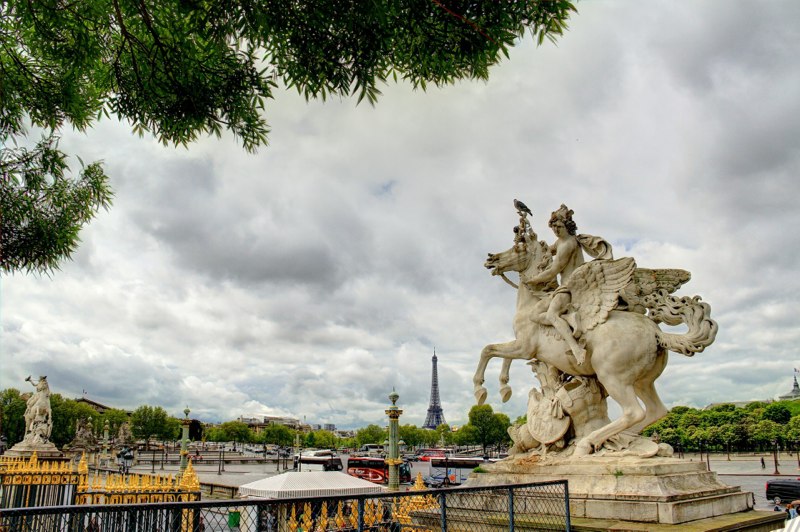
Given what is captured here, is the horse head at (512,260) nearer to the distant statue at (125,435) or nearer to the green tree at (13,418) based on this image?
the green tree at (13,418)

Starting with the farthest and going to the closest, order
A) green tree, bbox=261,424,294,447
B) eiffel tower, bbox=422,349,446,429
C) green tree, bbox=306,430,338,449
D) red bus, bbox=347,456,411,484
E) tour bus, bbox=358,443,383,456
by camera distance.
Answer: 1. eiffel tower, bbox=422,349,446,429
2. green tree, bbox=306,430,338,449
3. green tree, bbox=261,424,294,447
4. tour bus, bbox=358,443,383,456
5. red bus, bbox=347,456,411,484

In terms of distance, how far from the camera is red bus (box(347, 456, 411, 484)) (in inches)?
1361

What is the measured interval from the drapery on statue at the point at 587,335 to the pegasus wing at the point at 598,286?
0.04 ft

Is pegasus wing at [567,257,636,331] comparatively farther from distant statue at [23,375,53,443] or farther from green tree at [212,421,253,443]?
green tree at [212,421,253,443]

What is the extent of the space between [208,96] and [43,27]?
142cm

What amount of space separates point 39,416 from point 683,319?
2736 centimetres

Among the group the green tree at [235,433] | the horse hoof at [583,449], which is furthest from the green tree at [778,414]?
the green tree at [235,433]

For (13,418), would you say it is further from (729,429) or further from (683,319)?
(729,429)

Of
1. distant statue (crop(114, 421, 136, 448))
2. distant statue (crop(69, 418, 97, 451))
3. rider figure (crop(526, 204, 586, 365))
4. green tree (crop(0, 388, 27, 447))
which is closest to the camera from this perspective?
rider figure (crop(526, 204, 586, 365))

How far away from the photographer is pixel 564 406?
26.5ft

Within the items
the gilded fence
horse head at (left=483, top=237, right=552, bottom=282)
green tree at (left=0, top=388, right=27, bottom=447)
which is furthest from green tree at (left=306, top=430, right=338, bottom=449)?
horse head at (left=483, top=237, right=552, bottom=282)

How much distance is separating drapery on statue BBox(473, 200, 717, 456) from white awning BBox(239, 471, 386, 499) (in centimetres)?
459

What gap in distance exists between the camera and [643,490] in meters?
6.51

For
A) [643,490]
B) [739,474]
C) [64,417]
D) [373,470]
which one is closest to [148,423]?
[64,417]
